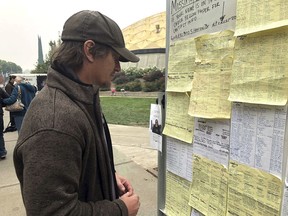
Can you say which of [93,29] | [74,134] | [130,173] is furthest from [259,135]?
[130,173]

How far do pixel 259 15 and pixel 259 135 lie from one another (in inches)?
16.6

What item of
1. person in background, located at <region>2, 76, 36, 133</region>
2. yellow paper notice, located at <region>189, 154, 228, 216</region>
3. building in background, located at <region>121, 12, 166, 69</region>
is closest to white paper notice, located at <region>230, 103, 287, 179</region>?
yellow paper notice, located at <region>189, 154, 228, 216</region>

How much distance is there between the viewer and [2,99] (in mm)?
5957

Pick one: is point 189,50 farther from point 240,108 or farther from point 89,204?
point 89,204

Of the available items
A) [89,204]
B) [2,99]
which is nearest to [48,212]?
[89,204]

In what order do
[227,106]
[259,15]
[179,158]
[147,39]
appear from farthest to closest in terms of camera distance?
[147,39], [179,158], [227,106], [259,15]

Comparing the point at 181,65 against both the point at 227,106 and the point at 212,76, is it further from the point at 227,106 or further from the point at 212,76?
the point at 227,106

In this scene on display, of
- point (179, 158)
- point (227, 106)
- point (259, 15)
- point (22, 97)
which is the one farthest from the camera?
point (22, 97)

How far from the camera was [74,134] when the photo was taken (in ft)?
3.65

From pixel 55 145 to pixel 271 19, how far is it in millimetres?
852

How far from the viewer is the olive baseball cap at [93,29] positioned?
1.25 metres

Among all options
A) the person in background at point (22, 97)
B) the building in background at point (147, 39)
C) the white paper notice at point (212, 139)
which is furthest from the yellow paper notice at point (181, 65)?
the building in background at point (147, 39)

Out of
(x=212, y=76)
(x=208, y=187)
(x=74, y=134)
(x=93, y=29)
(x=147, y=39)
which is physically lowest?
(x=208, y=187)

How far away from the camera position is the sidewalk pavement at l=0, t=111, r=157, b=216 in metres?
3.97
